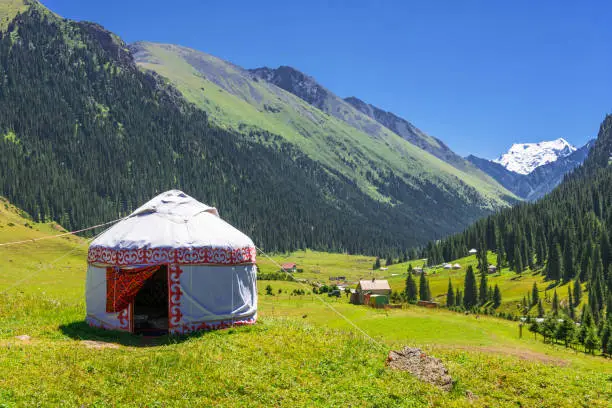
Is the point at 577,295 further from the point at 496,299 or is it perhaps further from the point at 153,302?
the point at 153,302

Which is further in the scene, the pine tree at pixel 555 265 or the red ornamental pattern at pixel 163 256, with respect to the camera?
the pine tree at pixel 555 265

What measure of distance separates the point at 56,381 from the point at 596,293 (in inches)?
4398

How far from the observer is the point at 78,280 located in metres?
58.2

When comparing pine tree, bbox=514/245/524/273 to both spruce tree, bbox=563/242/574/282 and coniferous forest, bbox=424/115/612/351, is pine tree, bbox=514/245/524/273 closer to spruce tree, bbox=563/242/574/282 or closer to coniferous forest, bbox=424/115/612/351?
coniferous forest, bbox=424/115/612/351

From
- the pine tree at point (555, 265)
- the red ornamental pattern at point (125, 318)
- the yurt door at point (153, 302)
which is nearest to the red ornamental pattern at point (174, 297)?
the red ornamental pattern at point (125, 318)

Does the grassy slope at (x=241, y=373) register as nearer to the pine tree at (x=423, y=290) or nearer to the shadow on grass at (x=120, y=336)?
the shadow on grass at (x=120, y=336)

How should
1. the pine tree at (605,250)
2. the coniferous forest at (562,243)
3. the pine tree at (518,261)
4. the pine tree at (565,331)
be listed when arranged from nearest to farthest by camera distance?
the pine tree at (565,331) < the coniferous forest at (562,243) < the pine tree at (605,250) < the pine tree at (518,261)

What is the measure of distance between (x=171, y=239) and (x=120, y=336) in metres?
4.58

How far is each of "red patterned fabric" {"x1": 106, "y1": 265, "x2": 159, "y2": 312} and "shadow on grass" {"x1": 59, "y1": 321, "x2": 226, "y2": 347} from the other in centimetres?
110

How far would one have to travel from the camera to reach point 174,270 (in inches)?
800

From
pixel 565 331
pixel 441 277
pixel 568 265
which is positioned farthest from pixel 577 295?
pixel 565 331

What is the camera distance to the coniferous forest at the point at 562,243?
103 meters

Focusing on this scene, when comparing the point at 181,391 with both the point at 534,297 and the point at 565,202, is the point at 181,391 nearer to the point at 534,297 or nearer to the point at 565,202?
the point at 534,297

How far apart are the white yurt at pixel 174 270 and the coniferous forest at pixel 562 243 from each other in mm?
55580
